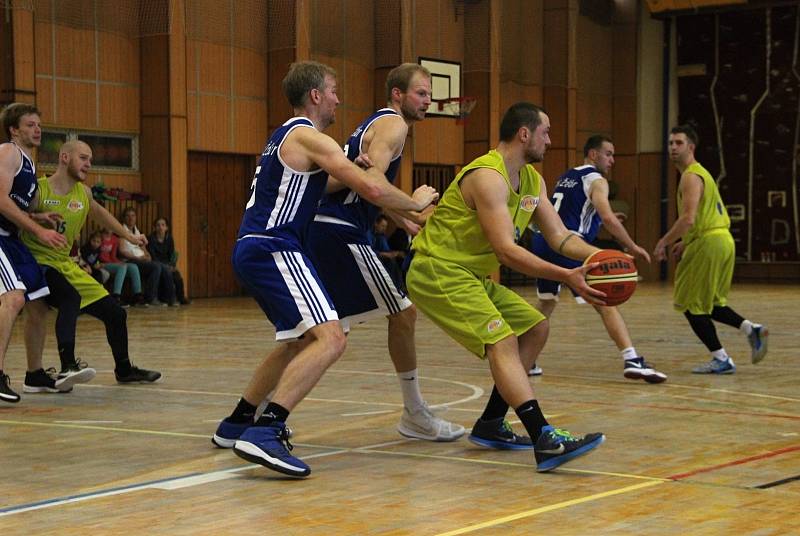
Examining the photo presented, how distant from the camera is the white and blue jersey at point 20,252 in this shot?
793cm

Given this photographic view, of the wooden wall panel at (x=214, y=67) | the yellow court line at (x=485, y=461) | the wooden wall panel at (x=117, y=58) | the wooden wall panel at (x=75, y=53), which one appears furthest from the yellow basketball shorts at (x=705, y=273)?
the wooden wall panel at (x=214, y=67)

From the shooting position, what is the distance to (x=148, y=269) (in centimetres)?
1931

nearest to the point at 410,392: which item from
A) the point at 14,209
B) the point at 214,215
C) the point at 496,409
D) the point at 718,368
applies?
the point at 496,409

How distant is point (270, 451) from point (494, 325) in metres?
1.18

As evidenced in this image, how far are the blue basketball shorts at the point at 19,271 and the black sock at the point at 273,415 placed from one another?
10.6 feet

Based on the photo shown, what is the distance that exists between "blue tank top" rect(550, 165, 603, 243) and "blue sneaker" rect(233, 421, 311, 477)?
5016 mm

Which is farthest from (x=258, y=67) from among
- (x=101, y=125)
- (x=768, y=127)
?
(x=768, y=127)

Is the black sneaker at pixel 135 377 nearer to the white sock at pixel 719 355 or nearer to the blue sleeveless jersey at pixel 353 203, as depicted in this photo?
the blue sleeveless jersey at pixel 353 203

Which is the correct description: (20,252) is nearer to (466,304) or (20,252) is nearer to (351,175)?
(351,175)

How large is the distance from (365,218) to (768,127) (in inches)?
942

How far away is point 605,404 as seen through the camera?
7652 mm

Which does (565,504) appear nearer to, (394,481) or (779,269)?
(394,481)

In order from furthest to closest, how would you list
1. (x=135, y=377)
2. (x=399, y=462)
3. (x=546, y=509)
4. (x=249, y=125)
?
(x=249, y=125)
(x=135, y=377)
(x=399, y=462)
(x=546, y=509)

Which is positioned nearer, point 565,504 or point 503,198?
point 565,504
